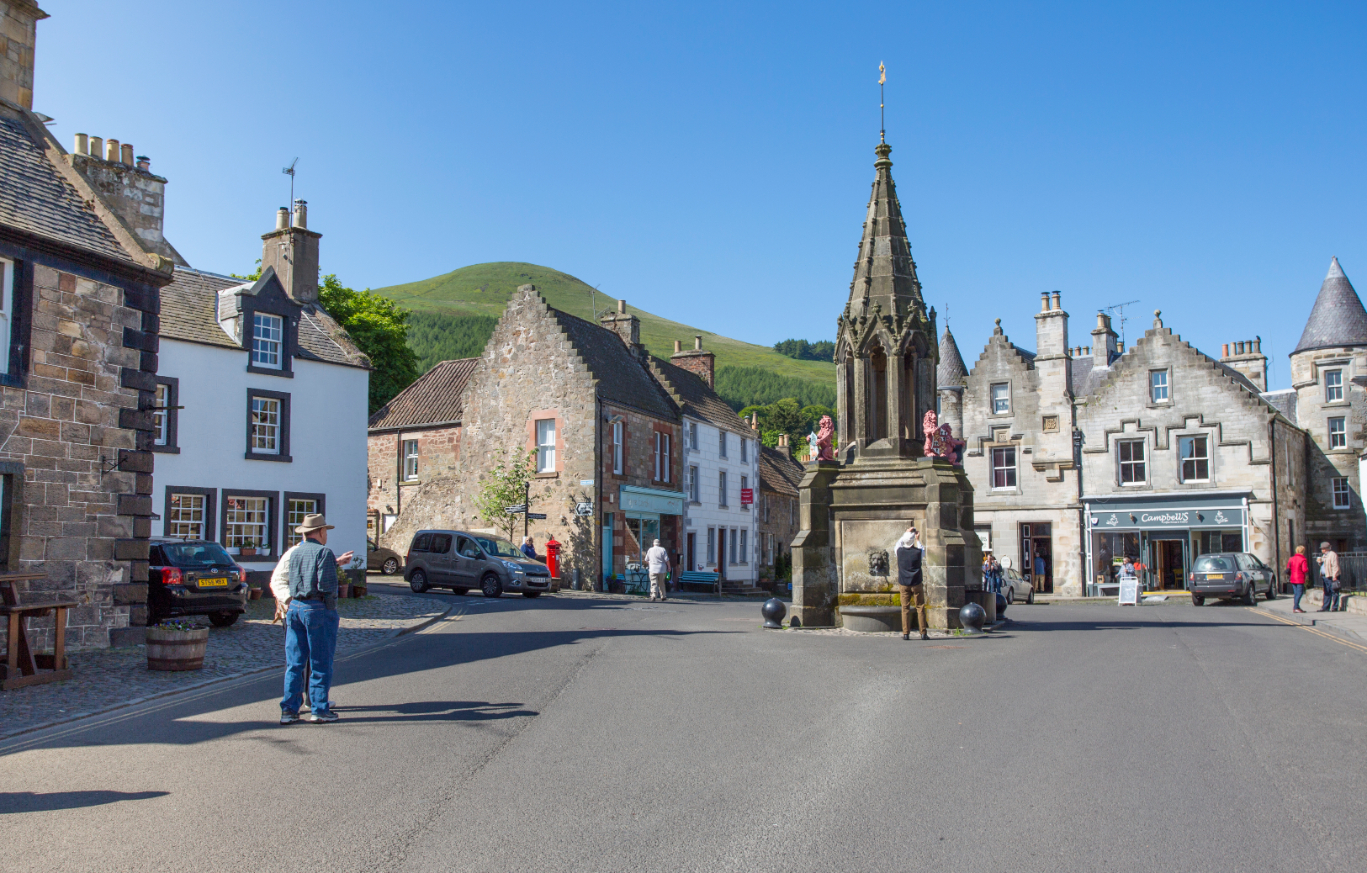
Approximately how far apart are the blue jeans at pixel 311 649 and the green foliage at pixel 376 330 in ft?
130

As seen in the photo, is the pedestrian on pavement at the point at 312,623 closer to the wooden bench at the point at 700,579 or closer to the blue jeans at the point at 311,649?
the blue jeans at the point at 311,649

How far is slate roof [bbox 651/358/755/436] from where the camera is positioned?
4275 centimetres

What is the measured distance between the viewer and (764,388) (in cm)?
16250

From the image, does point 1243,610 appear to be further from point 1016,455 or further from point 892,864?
point 892,864

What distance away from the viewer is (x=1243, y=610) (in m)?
27.5

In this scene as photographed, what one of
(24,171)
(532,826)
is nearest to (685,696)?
(532,826)

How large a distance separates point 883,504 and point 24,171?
14195mm

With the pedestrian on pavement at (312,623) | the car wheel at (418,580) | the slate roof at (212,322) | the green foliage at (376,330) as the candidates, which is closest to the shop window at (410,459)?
the green foliage at (376,330)

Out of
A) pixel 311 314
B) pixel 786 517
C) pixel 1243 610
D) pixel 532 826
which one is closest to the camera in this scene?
pixel 532 826

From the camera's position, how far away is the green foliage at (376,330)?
47781mm

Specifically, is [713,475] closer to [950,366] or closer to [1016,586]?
[950,366]

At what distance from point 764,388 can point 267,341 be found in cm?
13838

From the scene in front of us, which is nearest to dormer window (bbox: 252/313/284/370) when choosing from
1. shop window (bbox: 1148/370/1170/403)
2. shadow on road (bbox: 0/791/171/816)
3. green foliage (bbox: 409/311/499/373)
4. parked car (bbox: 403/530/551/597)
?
parked car (bbox: 403/530/551/597)

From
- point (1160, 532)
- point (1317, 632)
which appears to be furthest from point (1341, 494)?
point (1317, 632)
